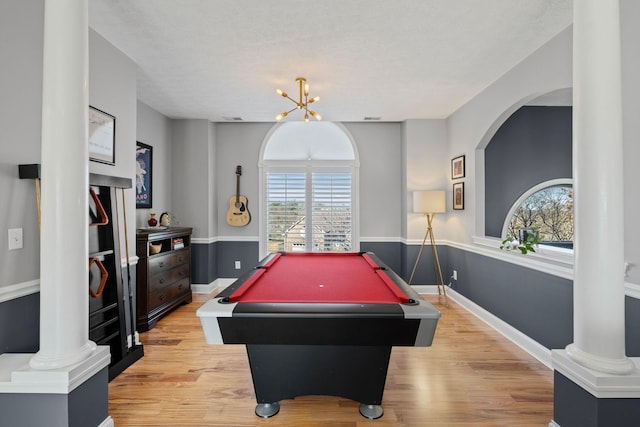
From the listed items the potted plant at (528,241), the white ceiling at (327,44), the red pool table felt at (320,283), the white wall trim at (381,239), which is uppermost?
the white ceiling at (327,44)

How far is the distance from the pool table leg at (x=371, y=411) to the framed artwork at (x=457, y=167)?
318cm

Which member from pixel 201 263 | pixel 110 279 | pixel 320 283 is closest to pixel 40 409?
pixel 110 279

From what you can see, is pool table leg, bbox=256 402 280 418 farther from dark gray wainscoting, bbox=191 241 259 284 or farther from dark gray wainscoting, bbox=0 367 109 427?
dark gray wainscoting, bbox=191 241 259 284

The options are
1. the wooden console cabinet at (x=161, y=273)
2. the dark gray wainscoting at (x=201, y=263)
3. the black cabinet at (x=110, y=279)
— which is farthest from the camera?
the dark gray wainscoting at (x=201, y=263)

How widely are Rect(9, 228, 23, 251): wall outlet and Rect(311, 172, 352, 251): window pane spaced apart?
3.67 meters

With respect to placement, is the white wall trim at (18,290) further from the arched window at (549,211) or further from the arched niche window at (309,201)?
the arched window at (549,211)

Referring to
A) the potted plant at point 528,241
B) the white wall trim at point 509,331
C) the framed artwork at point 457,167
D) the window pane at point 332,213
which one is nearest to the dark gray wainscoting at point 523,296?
the white wall trim at point 509,331

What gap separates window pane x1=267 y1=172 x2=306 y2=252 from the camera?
16.7ft

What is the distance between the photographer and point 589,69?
1415mm

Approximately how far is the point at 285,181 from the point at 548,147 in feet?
12.7

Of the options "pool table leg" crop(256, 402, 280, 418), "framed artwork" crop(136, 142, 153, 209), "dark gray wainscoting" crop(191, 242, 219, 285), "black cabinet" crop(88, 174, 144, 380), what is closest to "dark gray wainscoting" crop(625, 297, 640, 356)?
"pool table leg" crop(256, 402, 280, 418)

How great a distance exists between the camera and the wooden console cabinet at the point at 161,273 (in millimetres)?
3334

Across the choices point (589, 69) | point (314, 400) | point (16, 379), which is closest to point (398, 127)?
point (589, 69)

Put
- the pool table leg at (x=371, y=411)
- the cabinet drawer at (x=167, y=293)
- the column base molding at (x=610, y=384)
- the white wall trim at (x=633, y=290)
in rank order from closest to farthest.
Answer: the column base molding at (x=610, y=384) → the white wall trim at (x=633, y=290) → the pool table leg at (x=371, y=411) → the cabinet drawer at (x=167, y=293)
